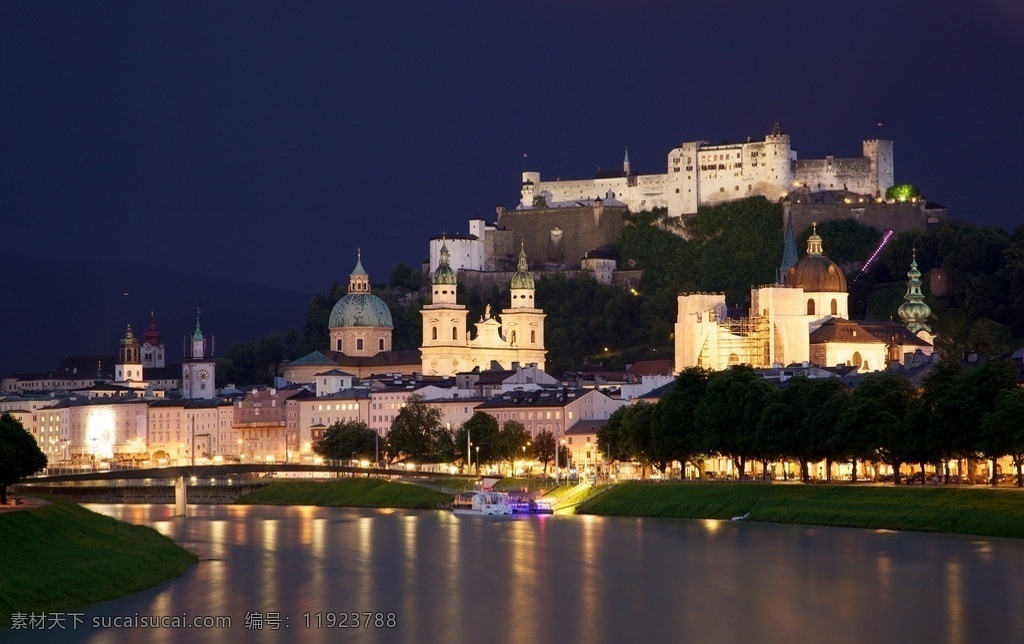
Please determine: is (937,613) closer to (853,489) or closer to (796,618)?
(796,618)

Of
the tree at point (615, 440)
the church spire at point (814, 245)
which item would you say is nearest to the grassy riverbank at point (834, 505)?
the tree at point (615, 440)

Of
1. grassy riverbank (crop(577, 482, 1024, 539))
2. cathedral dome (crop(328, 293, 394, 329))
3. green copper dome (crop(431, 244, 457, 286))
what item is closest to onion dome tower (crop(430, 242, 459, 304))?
green copper dome (crop(431, 244, 457, 286))

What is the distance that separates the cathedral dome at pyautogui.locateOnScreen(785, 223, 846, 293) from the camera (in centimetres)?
10550

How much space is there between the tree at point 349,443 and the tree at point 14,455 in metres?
36.3

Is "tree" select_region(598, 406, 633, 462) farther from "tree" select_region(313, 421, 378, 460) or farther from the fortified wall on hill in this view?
the fortified wall on hill

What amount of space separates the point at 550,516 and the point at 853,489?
12.3 m

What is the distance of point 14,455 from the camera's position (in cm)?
5075

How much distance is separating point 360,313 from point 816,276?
31972 millimetres

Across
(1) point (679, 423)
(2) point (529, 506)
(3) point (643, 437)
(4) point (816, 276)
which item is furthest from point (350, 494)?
(4) point (816, 276)

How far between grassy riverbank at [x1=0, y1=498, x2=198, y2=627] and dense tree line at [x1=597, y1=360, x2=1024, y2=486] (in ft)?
61.9

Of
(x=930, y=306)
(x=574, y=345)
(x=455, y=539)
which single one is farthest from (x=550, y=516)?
(x=574, y=345)

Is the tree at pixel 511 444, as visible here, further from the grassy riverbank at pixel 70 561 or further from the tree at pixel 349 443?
the grassy riverbank at pixel 70 561

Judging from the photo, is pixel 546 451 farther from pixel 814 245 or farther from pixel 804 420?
pixel 814 245

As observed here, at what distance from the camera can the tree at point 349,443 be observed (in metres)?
93.4
